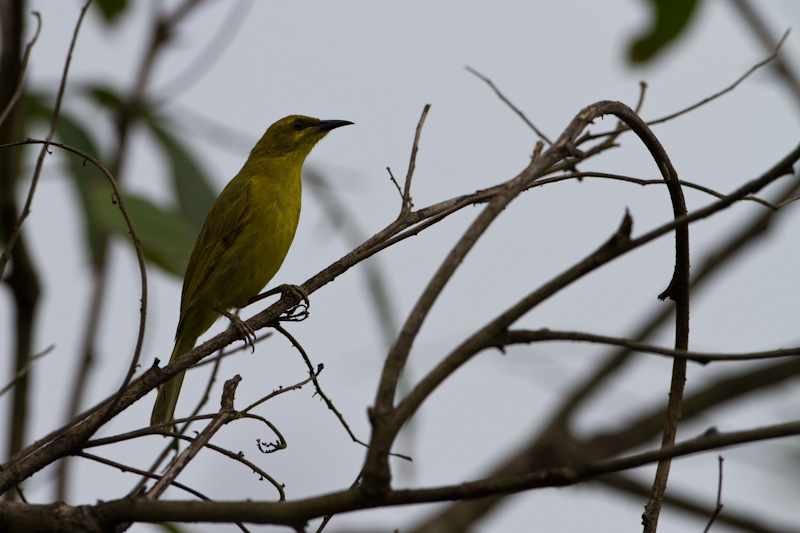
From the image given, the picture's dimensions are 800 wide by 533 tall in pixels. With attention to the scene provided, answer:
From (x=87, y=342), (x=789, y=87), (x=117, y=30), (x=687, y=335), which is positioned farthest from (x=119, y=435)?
(x=789, y=87)

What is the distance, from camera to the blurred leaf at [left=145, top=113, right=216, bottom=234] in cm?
488

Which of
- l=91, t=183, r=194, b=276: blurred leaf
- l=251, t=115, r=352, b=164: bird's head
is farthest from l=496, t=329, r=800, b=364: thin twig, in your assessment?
l=251, t=115, r=352, b=164: bird's head

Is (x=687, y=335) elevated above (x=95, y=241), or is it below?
below

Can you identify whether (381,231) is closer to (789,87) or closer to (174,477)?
(174,477)

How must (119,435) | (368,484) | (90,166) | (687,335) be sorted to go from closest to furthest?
(368,484)
(119,435)
(687,335)
(90,166)

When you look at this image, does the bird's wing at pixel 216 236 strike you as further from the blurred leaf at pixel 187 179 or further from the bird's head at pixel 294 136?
the bird's head at pixel 294 136

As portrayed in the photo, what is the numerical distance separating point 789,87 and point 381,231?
158 inches

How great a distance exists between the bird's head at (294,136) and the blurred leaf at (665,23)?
1812mm

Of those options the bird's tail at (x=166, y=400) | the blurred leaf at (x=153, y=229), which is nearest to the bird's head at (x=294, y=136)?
the blurred leaf at (x=153, y=229)

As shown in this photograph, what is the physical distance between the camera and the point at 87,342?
4094mm

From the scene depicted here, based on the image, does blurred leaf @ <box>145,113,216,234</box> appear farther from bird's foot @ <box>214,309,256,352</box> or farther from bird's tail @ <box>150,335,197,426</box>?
bird's tail @ <box>150,335,197,426</box>

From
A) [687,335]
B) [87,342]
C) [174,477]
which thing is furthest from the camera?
[87,342]

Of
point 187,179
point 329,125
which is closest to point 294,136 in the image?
point 329,125

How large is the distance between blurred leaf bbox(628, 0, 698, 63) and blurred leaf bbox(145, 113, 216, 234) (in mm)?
2547
